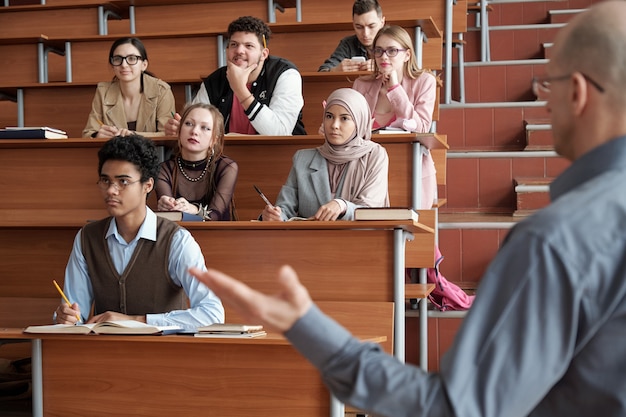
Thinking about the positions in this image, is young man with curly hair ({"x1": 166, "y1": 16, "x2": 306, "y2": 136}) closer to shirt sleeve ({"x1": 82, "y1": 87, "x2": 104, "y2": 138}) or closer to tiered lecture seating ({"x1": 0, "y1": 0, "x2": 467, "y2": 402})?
tiered lecture seating ({"x1": 0, "y1": 0, "x2": 467, "y2": 402})

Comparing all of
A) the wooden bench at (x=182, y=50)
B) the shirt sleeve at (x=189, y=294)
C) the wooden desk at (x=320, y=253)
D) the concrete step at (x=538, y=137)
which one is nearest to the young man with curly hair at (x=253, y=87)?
the wooden bench at (x=182, y=50)

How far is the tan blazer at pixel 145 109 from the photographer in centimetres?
384

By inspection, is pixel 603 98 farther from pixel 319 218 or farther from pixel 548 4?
pixel 548 4

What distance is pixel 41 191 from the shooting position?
3455 millimetres

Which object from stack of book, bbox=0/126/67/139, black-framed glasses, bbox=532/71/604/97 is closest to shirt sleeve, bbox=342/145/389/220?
stack of book, bbox=0/126/67/139

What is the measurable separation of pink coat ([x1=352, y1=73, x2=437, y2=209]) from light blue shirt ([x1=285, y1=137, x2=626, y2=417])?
277cm

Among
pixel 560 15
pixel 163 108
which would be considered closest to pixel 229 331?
pixel 163 108

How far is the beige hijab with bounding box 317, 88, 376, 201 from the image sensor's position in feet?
10.1

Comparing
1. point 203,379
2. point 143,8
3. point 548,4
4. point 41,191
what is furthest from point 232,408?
point 548,4

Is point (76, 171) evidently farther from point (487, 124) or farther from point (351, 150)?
point (487, 124)

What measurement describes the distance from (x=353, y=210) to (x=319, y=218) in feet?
0.50

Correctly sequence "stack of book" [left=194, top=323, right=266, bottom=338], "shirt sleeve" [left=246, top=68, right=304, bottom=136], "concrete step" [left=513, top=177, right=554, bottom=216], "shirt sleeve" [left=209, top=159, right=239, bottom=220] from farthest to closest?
"concrete step" [left=513, top=177, right=554, bottom=216] → "shirt sleeve" [left=246, top=68, right=304, bottom=136] → "shirt sleeve" [left=209, top=159, right=239, bottom=220] → "stack of book" [left=194, top=323, right=266, bottom=338]

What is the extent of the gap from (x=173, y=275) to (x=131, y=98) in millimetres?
1570

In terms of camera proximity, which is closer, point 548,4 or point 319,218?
point 319,218
